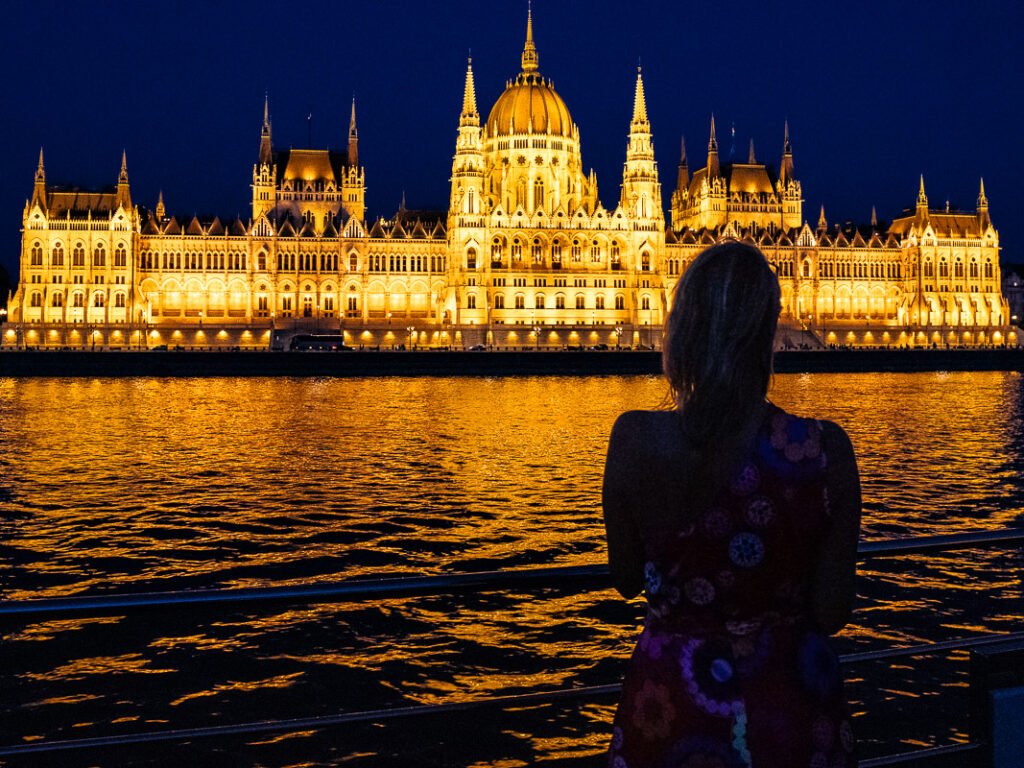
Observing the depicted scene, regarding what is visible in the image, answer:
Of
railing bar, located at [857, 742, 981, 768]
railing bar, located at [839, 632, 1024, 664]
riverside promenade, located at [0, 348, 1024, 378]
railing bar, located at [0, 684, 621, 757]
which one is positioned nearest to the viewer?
railing bar, located at [0, 684, 621, 757]

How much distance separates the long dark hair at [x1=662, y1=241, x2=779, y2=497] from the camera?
2.48m

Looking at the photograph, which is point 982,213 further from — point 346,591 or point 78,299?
point 346,591

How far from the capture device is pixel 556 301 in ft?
325

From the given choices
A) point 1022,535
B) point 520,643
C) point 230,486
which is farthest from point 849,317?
point 1022,535

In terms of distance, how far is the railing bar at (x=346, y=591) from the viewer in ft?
9.43

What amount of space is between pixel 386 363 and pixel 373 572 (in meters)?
62.0

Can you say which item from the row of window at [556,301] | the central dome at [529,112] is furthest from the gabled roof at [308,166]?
the row of window at [556,301]

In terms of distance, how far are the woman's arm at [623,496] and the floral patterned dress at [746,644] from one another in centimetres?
8

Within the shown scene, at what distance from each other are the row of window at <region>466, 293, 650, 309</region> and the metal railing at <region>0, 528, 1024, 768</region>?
92899 mm

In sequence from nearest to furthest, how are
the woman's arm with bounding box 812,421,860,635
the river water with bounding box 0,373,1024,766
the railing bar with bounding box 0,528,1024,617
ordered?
the woman's arm with bounding box 812,421,860,635
the railing bar with bounding box 0,528,1024,617
the river water with bounding box 0,373,1024,766

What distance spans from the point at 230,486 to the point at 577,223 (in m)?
80.5

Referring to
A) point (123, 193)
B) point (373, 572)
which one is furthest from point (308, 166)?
point (373, 572)

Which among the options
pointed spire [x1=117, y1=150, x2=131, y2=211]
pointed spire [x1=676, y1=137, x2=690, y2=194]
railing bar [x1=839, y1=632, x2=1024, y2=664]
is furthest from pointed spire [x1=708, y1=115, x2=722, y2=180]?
railing bar [x1=839, y1=632, x2=1024, y2=664]

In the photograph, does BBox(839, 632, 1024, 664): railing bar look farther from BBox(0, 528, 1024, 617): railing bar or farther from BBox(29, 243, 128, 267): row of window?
BBox(29, 243, 128, 267): row of window
